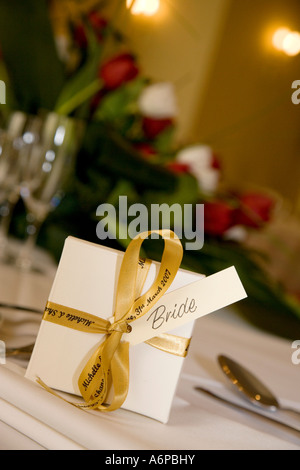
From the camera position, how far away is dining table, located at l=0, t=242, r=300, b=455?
429 mm

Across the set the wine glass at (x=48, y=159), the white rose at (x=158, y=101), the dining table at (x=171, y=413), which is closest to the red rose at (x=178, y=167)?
the white rose at (x=158, y=101)

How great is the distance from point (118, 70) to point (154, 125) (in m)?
0.14

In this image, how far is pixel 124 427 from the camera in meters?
0.46

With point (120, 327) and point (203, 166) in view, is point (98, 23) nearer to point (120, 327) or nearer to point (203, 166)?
point (203, 166)

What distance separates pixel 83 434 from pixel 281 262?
2596 millimetres

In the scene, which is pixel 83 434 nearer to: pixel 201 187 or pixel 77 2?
pixel 201 187

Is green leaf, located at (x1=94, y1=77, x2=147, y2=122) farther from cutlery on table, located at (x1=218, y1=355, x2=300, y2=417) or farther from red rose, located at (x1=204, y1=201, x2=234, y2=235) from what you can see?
cutlery on table, located at (x1=218, y1=355, x2=300, y2=417)

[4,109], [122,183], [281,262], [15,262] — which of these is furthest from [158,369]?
[281,262]

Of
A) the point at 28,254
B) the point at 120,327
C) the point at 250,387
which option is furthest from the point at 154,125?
the point at 120,327

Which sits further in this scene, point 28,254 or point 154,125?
point 154,125

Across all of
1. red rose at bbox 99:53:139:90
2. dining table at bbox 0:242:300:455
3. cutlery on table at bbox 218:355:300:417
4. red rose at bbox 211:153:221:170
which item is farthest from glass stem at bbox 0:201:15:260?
cutlery on table at bbox 218:355:300:417

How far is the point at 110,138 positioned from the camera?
3.72 feet

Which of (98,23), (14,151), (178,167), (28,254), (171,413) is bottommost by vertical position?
(171,413)

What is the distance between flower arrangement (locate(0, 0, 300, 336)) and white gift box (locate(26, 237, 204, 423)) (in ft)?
1.94
